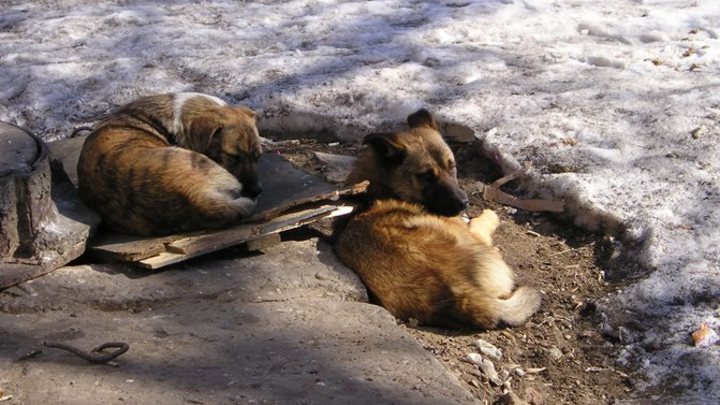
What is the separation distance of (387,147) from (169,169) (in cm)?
163

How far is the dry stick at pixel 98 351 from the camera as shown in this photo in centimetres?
448

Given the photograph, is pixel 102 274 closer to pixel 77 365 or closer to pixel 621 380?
pixel 77 365

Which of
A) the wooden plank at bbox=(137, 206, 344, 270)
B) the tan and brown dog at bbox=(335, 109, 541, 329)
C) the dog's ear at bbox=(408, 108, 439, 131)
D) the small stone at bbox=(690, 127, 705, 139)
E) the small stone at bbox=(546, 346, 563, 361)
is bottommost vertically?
the small stone at bbox=(546, 346, 563, 361)

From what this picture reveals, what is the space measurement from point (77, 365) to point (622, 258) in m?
3.55

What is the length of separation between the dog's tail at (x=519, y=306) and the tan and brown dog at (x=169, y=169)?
5.63 feet

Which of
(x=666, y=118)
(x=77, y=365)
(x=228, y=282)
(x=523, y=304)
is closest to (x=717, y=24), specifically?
(x=666, y=118)

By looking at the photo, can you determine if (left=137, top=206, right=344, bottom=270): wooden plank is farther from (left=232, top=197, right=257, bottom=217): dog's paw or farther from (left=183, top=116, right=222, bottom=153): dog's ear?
(left=183, top=116, right=222, bottom=153): dog's ear

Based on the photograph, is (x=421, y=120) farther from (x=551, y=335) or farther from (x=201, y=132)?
(x=551, y=335)

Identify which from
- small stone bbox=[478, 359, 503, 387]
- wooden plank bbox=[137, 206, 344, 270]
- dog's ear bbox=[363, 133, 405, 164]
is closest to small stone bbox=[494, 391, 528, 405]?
small stone bbox=[478, 359, 503, 387]

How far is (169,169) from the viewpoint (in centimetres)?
585

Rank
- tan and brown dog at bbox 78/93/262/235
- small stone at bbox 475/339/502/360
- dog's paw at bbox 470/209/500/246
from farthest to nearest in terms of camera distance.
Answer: dog's paw at bbox 470/209/500/246, tan and brown dog at bbox 78/93/262/235, small stone at bbox 475/339/502/360

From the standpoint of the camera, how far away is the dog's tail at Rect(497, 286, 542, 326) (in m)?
5.59

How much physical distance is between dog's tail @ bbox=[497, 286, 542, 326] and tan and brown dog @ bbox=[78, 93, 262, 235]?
1.72 m

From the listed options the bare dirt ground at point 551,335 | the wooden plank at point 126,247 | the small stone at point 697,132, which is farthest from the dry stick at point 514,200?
the wooden plank at point 126,247
